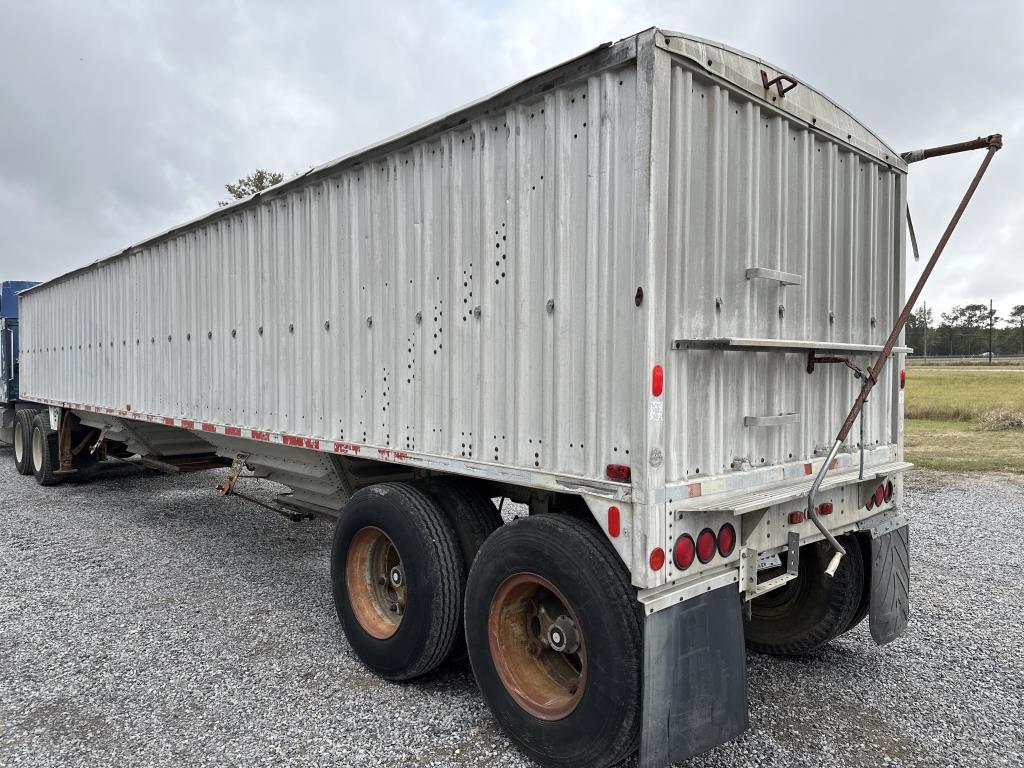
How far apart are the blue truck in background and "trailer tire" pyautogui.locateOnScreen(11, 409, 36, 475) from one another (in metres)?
0.66

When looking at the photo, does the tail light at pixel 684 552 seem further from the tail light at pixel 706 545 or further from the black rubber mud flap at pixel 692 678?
the black rubber mud flap at pixel 692 678

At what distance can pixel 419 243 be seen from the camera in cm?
396

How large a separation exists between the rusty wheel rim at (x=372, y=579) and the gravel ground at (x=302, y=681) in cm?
35

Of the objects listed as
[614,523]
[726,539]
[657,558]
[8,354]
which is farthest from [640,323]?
[8,354]

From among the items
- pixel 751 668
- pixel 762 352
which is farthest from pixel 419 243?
pixel 751 668

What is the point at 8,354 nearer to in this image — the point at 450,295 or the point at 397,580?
the point at 397,580

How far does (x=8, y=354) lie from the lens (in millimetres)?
12789

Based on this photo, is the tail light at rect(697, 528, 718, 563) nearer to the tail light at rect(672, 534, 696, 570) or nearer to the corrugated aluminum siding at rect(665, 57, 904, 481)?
the tail light at rect(672, 534, 696, 570)

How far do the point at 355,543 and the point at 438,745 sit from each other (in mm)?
1369

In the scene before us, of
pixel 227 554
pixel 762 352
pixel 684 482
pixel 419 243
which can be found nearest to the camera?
pixel 684 482

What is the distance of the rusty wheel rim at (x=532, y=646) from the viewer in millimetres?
3246

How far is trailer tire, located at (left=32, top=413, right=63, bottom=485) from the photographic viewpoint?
10328 mm

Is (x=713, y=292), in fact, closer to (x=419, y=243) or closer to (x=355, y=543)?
(x=419, y=243)

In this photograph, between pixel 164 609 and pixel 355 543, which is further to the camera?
pixel 164 609
